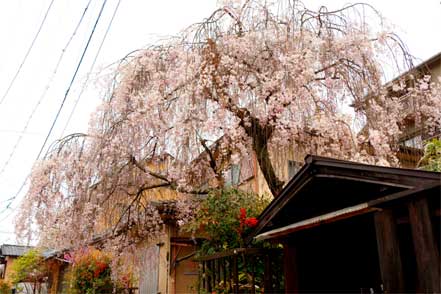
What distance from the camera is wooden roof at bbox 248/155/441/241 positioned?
338 centimetres

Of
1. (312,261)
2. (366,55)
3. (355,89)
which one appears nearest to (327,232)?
(312,261)

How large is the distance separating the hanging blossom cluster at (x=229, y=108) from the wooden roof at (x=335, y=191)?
178 cm

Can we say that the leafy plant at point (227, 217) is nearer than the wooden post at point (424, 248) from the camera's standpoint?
No

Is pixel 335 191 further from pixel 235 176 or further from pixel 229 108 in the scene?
pixel 235 176

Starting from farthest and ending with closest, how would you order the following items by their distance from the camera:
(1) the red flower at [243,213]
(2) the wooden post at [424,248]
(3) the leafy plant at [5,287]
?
(3) the leafy plant at [5,287], (1) the red flower at [243,213], (2) the wooden post at [424,248]

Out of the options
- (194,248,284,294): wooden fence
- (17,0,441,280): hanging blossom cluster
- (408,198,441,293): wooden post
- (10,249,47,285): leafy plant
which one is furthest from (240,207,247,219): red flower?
(10,249,47,285): leafy plant

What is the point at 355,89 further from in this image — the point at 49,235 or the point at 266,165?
the point at 49,235

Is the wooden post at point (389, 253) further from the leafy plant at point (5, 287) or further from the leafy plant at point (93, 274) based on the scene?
the leafy plant at point (5, 287)

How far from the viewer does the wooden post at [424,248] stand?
307 centimetres

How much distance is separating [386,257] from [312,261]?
171cm

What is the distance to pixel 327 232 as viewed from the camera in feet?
17.3

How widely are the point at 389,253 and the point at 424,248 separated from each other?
1.15 ft

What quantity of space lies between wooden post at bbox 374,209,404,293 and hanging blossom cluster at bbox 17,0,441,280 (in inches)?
103

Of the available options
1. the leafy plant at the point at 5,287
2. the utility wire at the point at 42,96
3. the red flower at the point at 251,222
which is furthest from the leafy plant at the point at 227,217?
the leafy plant at the point at 5,287
